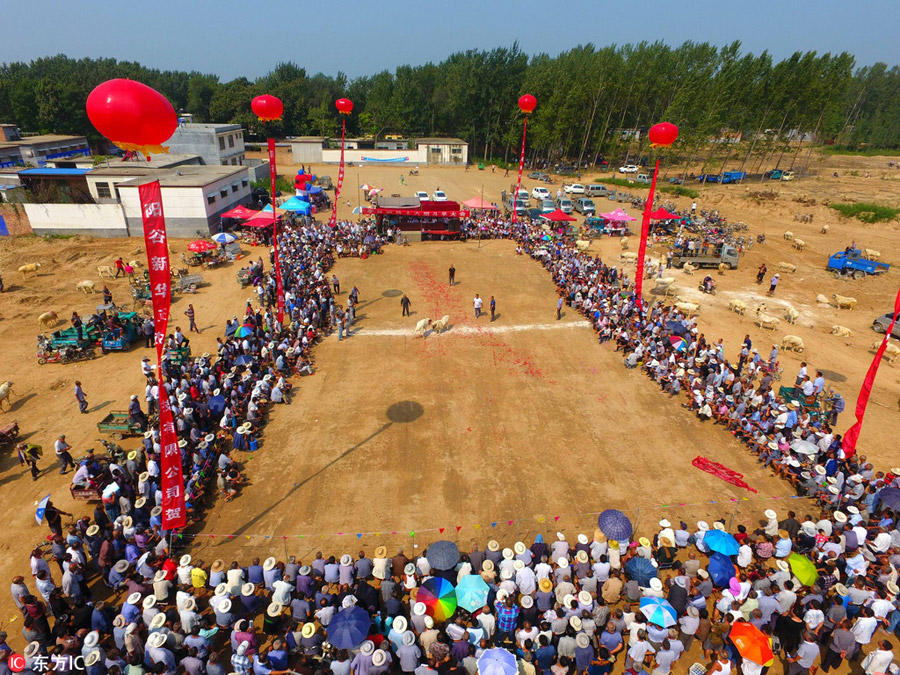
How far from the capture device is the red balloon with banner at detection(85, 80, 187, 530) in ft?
26.3

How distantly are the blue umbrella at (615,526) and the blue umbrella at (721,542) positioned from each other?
166 centimetres

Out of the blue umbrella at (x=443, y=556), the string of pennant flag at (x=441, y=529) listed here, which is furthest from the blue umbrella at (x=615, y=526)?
the blue umbrella at (x=443, y=556)

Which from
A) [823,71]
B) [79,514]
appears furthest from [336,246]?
[823,71]

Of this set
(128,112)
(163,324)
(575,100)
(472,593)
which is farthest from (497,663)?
(575,100)

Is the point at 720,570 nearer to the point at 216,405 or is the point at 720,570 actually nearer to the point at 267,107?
the point at 216,405

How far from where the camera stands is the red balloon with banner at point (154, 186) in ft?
26.3

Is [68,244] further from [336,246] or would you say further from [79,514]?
[79,514]

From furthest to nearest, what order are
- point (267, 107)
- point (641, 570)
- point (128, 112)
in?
point (267, 107) < point (641, 570) < point (128, 112)

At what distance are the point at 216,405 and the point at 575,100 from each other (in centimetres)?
6621

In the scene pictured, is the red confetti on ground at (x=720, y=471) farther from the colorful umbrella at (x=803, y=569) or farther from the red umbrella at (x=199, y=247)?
the red umbrella at (x=199, y=247)

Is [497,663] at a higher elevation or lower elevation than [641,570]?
higher

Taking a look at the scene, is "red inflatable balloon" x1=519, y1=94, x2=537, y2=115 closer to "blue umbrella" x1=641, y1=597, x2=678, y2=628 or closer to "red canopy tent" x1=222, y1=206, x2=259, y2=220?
"red canopy tent" x1=222, y1=206, x2=259, y2=220

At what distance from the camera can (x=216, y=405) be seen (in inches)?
549

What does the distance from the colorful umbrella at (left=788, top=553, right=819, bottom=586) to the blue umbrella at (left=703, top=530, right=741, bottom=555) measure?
95 centimetres
